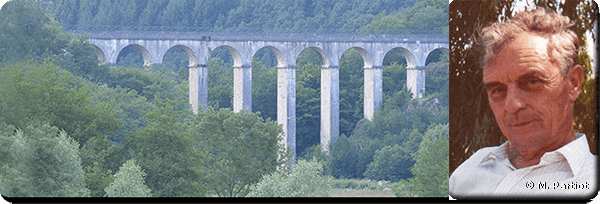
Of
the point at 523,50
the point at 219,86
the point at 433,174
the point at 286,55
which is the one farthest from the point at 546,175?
the point at 219,86

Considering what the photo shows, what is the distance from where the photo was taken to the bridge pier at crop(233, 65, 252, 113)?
4125 cm

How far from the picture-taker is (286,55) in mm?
43438

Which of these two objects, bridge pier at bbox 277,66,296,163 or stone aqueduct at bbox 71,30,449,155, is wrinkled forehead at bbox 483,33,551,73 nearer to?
stone aqueduct at bbox 71,30,449,155

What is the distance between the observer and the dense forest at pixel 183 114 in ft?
59.2

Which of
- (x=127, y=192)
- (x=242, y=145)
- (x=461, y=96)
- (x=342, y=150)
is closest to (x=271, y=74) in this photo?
(x=342, y=150)

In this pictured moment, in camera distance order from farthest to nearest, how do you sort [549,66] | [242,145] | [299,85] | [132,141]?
[299,85]
[242,145]
[132,141]
[549,66]

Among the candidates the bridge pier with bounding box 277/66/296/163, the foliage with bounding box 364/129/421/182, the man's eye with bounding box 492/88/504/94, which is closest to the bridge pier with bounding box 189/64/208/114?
the bridge pier with bounding box 277/66/296/163

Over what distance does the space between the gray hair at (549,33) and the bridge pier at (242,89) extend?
100ft

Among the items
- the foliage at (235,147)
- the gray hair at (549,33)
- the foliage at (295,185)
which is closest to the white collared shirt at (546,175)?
the gray hair at (549,33)

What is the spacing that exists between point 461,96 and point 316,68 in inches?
1609

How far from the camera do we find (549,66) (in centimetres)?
1056

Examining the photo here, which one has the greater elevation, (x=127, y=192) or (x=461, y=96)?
(x=461, y=96)

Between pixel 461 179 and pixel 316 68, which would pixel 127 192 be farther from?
pixel 316 68

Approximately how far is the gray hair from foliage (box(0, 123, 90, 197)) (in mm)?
7887
